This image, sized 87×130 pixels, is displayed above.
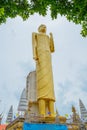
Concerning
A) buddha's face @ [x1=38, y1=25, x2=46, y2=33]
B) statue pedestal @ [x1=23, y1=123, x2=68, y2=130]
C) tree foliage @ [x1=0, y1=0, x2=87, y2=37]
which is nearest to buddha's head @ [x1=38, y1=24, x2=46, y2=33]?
buddha's face @ [x1=38, y1=25, x2=46, y2=33]

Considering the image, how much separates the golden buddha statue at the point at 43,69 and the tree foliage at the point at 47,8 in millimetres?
5555

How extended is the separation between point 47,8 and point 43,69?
6013 millimetres

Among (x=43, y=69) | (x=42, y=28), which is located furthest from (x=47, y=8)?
(x=42, y=28)

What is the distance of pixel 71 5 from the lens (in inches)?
195

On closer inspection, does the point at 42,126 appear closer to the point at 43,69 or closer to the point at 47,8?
the point at 43,69

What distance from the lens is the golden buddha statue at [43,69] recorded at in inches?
404

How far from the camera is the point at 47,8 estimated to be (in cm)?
521

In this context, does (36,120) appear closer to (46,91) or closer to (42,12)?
(46,91)

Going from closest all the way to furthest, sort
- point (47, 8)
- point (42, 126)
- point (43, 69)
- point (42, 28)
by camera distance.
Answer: point (47, 8) → point (42, 126) → point (43, 69) → point (42, 28)

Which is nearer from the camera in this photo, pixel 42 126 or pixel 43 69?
pixel 42 126

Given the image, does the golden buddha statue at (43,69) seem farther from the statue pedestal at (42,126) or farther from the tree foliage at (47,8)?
the tree foliage at (47,8)

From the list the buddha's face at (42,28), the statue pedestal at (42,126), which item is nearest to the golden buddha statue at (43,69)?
the buddha's face at (42,28)

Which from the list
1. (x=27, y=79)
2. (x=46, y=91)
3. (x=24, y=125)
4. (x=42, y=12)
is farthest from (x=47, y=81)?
(x=42, y=12)

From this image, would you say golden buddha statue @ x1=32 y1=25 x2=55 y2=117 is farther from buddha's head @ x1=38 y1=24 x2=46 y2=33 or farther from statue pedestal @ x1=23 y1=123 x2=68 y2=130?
statue pedestal @ x1=23 y1=123 x2=68 y2=130
